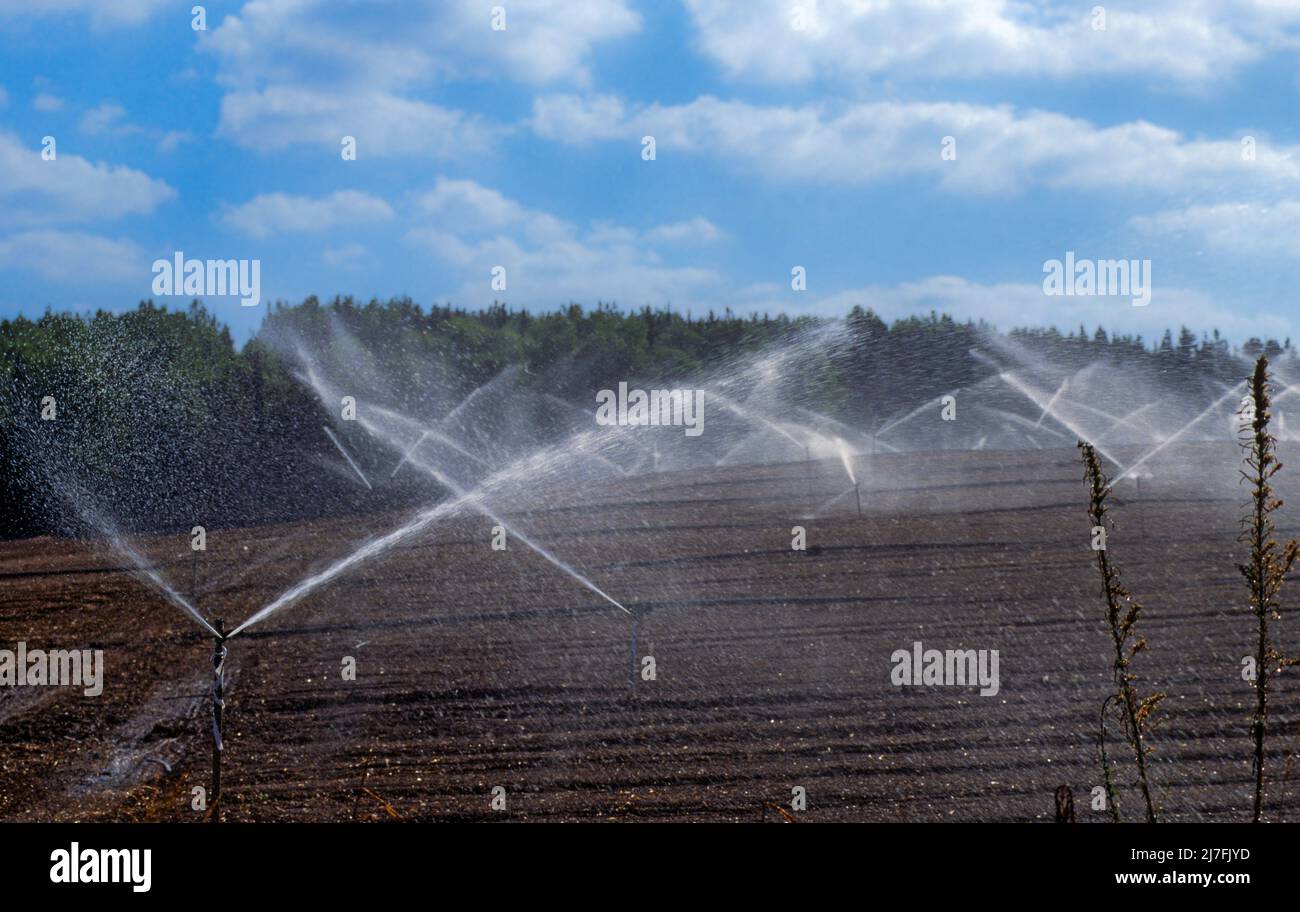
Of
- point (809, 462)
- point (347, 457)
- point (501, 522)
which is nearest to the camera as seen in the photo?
point (501, 522)

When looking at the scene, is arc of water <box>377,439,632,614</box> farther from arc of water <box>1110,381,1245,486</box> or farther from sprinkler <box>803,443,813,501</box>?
arc of water <box>1110,381,1245,486</box>

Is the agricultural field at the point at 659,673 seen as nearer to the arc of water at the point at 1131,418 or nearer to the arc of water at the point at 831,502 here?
the arc of water at the point at 831,502

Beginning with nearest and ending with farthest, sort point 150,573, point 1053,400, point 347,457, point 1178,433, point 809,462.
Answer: point 150,573 → point 809,462 → point 1178,433 → point 347,457 → point 1053,400

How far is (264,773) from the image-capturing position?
10516 millimetres

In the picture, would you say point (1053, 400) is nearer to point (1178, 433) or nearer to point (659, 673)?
point (1178, 433)

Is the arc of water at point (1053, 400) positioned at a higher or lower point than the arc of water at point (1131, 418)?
higher

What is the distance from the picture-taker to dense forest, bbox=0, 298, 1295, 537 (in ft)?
86.6

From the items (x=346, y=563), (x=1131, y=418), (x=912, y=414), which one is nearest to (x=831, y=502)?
(x=346, y=563)

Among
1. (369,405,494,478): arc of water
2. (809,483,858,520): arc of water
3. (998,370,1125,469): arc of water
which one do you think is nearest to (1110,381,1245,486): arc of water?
(998,370,1125,469): arc of water

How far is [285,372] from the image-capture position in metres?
33.6

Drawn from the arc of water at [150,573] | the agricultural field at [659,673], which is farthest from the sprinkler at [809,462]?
the arc of water at [150,573]

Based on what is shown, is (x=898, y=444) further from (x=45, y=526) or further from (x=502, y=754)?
(x=502, y=754)

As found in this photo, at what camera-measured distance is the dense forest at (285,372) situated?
86.6 ft
